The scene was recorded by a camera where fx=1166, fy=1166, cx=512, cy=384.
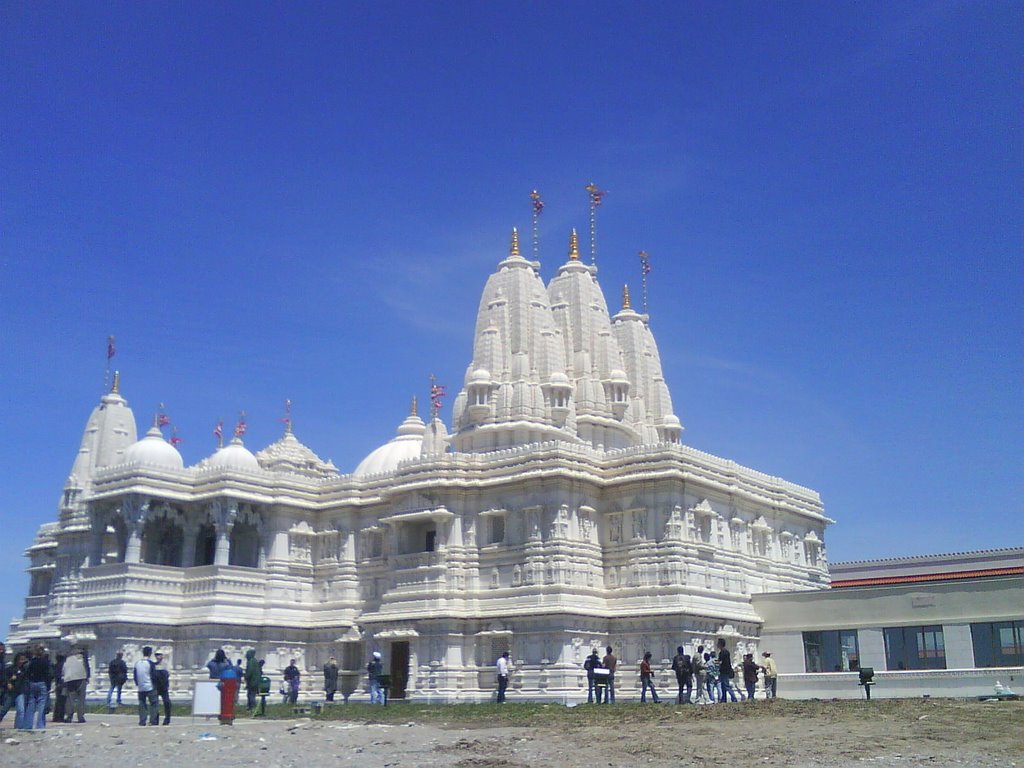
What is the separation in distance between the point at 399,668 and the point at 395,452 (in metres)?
14.5

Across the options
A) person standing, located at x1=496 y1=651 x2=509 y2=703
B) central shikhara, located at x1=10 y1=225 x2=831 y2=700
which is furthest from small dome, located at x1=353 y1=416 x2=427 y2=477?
person standing, located at x1=496 y1=651 x2=509 y2=703

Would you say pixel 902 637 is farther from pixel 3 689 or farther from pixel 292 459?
pixel 292 459

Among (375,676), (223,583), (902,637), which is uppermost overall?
(223,583)

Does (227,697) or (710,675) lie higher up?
(710,675)

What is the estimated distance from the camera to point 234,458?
56531 mm

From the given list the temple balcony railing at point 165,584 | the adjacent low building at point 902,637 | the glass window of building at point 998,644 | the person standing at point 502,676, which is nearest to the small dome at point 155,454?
the temple balcony railing at point 165,584

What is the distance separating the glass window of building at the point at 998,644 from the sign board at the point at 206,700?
2666 centimetres

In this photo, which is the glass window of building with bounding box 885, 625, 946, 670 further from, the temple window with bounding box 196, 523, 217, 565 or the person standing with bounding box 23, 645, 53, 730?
the temple window with bounding box 196, 523, 217, 565

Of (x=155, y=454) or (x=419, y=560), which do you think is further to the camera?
(x=155, y=454)

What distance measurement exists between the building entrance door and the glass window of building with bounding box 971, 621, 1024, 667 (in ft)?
71.2

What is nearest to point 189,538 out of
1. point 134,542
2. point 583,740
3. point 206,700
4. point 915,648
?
point 134,542

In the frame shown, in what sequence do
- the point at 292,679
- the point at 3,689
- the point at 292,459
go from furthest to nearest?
the point at 292,459 < the point at 292,679 < the point at 3,689

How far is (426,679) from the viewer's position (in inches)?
1796

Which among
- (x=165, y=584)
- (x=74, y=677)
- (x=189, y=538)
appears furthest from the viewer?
(x=189, y=538)
